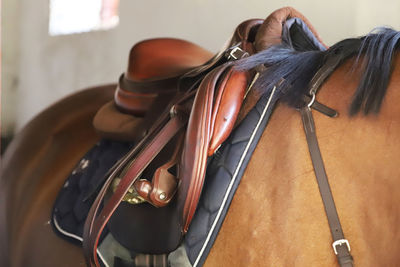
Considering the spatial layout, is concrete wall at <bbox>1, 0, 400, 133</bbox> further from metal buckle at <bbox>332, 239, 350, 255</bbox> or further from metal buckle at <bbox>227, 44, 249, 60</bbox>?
metal buckle at <bbox>332, 239, 350, 255</bbox>

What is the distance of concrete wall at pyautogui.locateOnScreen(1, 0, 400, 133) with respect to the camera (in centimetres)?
190

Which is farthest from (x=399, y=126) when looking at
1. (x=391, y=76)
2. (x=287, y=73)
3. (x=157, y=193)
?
(x=157, y=193)

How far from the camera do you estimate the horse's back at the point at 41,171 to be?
1.35m

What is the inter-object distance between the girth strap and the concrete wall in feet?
3.69

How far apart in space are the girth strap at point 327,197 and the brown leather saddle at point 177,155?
0.13 meters

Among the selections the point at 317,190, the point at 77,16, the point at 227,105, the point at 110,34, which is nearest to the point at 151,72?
the point at 227,105

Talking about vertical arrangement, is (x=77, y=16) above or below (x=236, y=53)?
below

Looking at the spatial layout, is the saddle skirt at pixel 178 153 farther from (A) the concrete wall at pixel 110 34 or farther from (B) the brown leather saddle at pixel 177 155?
(A) the concrete wall at pixel 110 34

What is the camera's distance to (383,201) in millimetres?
773

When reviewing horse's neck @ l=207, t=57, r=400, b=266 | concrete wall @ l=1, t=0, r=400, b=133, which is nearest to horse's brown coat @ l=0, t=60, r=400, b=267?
horse's neck @ l=207, t=57, r=400, b=266

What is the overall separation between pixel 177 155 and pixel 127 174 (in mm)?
97

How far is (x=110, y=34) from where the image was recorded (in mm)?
2977

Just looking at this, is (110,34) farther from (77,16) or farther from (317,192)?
(317,192)

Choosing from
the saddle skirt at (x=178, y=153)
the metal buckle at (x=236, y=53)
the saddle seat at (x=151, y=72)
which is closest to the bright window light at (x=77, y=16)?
the saddle seat at (x=151, y=72)
